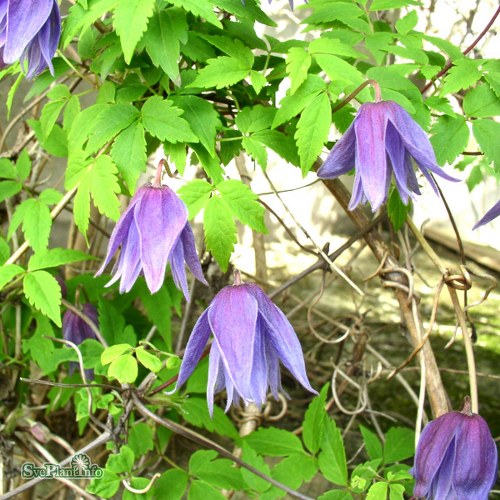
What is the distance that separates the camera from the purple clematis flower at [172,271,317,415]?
83cm

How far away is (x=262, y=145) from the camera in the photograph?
1029 mm

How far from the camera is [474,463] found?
0.88m

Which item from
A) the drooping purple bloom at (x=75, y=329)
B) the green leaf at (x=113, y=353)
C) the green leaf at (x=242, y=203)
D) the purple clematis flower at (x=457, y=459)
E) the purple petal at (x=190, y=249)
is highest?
the green leaf at (x=242, y=203)

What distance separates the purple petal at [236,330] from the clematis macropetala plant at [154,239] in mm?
59

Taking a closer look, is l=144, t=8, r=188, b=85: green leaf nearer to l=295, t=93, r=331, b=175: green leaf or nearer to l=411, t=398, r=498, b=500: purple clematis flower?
l=295, t=93, r=331, b=175: green leaf

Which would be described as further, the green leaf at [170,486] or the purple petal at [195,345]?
the green leaf at [170,486]

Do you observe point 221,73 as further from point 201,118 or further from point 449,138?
point 449,138

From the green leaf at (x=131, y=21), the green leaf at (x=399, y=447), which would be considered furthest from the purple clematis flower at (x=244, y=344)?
the green leaf at (x=399, y=447)

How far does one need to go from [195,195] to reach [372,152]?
255mm

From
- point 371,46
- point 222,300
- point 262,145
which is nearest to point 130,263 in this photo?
point 222,300

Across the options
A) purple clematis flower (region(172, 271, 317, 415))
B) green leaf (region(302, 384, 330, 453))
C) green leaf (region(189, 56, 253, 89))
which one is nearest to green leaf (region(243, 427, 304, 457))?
green leaf (region(302, 384, 330, 453))

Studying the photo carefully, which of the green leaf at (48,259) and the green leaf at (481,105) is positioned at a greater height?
the green leaf at (481,105)

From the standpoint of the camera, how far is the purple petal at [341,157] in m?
0.89

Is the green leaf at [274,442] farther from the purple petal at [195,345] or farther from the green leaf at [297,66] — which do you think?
the green leaf at [297,66]
